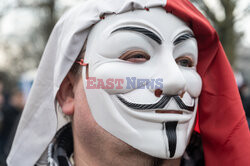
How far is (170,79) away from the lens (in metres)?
1.46

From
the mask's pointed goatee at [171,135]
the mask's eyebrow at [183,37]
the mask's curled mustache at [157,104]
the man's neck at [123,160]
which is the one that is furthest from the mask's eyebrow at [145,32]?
the man's neck at [123,160]

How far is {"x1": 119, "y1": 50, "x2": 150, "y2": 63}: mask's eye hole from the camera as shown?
1.53 meters

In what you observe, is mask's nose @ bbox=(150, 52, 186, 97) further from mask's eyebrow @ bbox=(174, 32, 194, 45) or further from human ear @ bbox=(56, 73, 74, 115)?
human ear @ bbox=(56, 73, 74, 115)

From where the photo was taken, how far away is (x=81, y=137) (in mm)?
1618

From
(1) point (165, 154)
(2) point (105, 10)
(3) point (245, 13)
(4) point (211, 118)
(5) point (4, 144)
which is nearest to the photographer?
(1) point (165, 154)

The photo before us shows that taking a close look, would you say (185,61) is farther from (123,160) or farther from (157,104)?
(123,160)

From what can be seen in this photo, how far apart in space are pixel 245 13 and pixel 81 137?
5.05 meters

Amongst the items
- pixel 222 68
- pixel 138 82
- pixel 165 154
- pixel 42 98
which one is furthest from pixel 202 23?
pixel 42 98

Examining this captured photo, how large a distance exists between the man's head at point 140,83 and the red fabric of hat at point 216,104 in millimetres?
137

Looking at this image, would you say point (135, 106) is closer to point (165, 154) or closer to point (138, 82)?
Answer: point (138, 82)

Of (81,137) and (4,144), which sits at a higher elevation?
(81,137)

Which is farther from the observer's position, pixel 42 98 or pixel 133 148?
pixel 42 98

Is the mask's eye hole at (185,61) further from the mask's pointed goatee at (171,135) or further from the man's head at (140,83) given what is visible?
the mask's pointed goatee at (171,135)

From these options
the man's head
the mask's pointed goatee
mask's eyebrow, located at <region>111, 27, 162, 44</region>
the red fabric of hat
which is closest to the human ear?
the man's head
